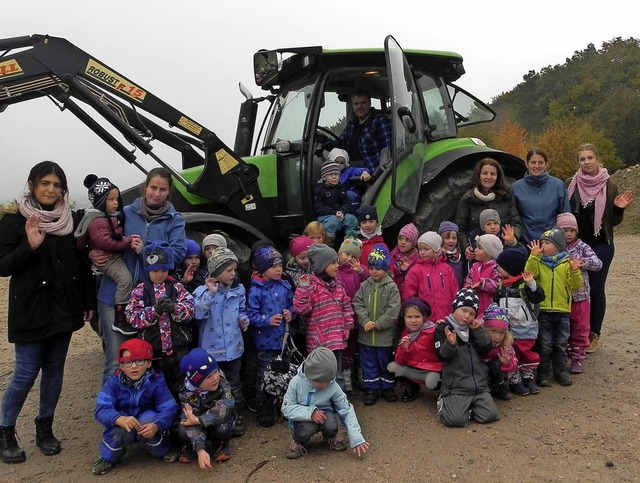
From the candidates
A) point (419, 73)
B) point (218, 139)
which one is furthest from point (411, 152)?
point (218, 139)

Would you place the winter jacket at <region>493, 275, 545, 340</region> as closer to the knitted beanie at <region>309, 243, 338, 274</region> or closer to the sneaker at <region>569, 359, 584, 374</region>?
the sneaker at <region>569, 359, 584, 374</region>

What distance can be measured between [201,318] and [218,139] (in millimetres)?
1815

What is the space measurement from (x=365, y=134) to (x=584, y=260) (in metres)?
2.19

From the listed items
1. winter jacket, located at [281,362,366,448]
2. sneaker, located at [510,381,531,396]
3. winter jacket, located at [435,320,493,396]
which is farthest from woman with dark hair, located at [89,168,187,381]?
sneaker, located at [510,381,531,396]

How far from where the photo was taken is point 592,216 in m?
4.80

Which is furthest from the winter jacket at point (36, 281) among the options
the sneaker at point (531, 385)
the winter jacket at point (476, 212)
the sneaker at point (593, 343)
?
the sneaker at point (593, 343)

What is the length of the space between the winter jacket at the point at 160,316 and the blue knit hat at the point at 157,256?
0.40 ft

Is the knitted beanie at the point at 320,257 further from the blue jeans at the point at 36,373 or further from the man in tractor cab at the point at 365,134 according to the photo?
the blue jeans at the point at 36,373

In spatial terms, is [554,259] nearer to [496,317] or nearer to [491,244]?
[491,244]

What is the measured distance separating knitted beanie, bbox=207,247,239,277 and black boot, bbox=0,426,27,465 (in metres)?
1.55

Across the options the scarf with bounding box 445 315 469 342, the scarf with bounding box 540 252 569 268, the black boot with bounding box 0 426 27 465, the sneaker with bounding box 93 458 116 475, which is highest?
the scarf with bounding box 540 252 569 268

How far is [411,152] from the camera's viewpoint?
467cm

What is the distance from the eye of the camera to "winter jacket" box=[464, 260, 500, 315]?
4.11 metres

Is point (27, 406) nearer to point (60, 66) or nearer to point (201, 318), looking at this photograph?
point (201, 318)
